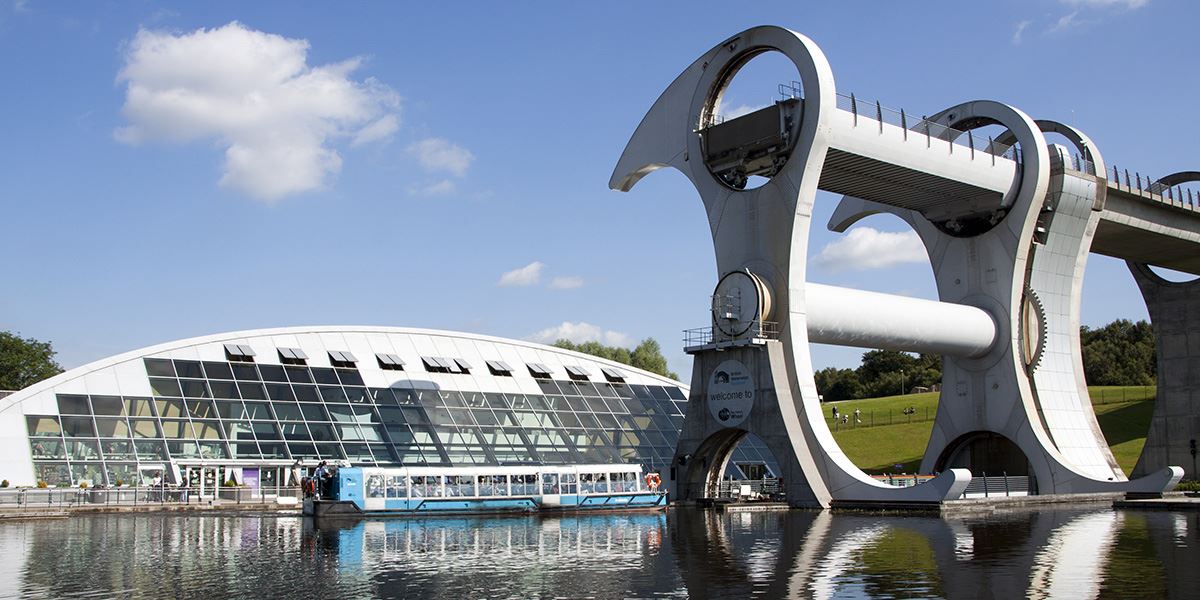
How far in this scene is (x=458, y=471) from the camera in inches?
1710

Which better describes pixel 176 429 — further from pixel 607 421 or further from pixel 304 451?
pixel 607 421

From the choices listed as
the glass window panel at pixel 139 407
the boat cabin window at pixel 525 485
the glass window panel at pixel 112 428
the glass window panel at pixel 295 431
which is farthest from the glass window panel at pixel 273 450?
the boat cabin window at pixel 525 485

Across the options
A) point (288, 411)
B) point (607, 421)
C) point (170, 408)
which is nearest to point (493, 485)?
point (288, 411)

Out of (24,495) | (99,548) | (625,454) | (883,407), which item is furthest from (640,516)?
(883,407)

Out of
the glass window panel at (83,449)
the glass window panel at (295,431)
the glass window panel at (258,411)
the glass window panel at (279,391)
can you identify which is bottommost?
the glass window panel at (83,449)

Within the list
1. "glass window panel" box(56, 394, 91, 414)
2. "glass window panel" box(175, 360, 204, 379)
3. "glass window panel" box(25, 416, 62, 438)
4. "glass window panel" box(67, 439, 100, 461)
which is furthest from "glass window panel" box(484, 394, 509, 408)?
"glass window panel" box(25, 416, 62, 438)

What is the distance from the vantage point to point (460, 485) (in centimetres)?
4350

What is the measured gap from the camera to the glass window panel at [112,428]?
48.3 metres

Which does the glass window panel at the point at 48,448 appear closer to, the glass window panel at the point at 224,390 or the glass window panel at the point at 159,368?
the glass window panel at the point at 159,368

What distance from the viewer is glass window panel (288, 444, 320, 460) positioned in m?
50.2

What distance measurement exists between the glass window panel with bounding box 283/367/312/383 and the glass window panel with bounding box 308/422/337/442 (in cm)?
347

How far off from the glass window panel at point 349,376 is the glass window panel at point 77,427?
11862 millimetres

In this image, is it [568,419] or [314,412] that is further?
[568,419]

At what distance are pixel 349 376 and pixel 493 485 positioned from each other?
15272 millimetres
